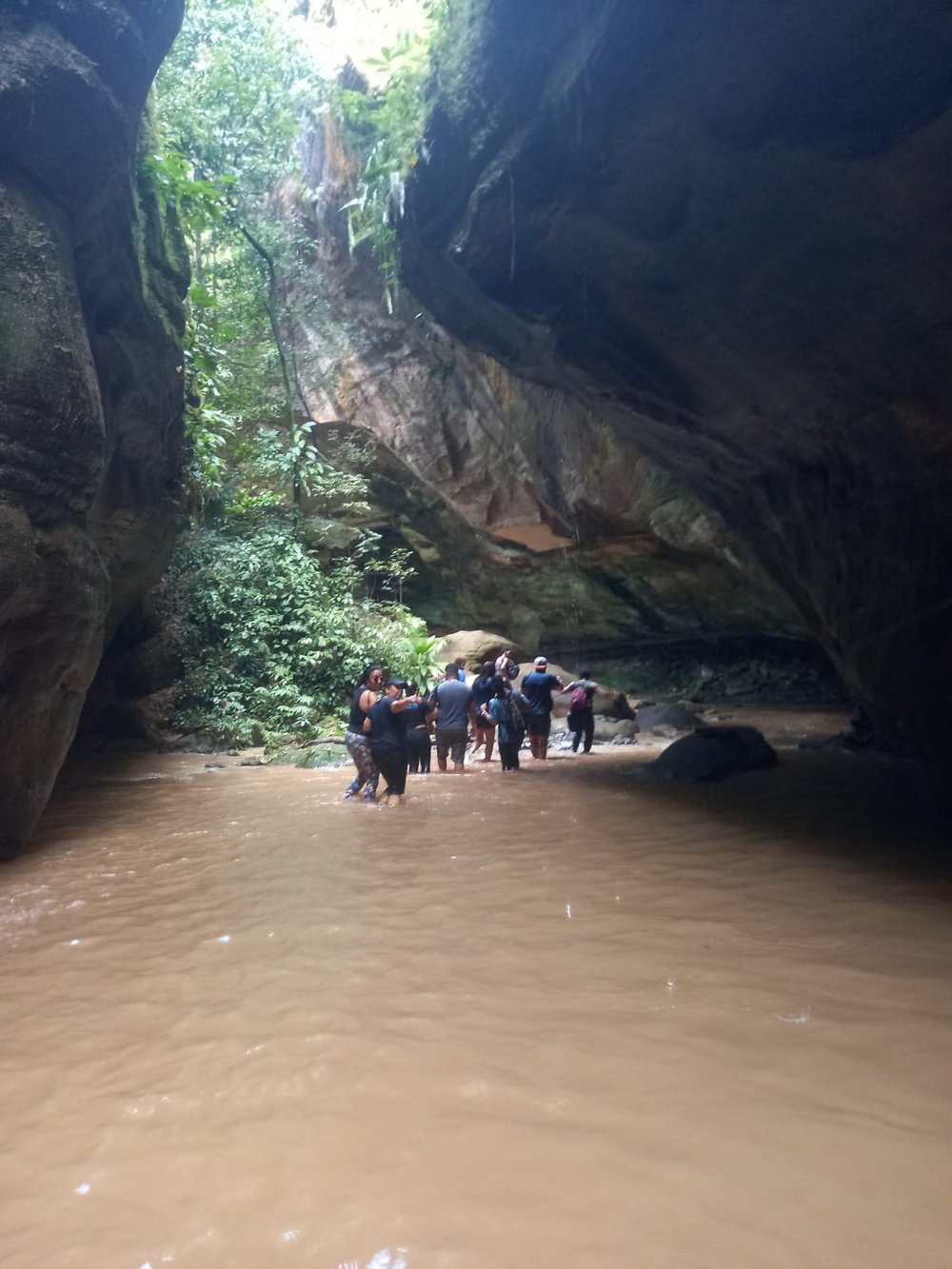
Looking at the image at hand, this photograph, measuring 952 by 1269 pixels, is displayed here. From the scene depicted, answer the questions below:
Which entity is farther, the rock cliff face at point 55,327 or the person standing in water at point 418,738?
the person standing in water at point 418,738

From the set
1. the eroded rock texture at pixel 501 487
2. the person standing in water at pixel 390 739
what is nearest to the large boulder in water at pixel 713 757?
the person standing in water at pixel 390 739

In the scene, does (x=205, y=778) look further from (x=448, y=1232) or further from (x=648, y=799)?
(x=448, y=1232)

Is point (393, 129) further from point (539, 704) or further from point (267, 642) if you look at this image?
point (267, 642)

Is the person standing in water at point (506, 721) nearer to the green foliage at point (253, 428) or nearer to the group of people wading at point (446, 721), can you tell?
the group of people wading at point (446, 721)

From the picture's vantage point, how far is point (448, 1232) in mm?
1931

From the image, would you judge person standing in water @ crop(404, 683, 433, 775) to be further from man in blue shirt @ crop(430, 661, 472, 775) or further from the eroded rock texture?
the eroded rock texture

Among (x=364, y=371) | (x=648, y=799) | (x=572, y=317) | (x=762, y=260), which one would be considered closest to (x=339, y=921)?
(x=648, y=799)

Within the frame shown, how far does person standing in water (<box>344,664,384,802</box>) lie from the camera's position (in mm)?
8609

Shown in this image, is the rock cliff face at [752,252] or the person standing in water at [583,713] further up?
the rock cliff face at [752,252]

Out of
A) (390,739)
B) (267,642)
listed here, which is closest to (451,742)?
(390,739)

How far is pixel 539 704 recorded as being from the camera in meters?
12.3

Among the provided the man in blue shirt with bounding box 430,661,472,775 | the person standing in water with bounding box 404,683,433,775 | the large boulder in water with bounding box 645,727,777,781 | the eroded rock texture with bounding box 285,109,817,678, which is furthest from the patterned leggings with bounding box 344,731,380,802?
the eroded rock texture with bounding box 285,109,817,678

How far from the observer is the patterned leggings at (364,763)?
860cm

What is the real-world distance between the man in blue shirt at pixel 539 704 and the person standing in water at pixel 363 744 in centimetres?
375
